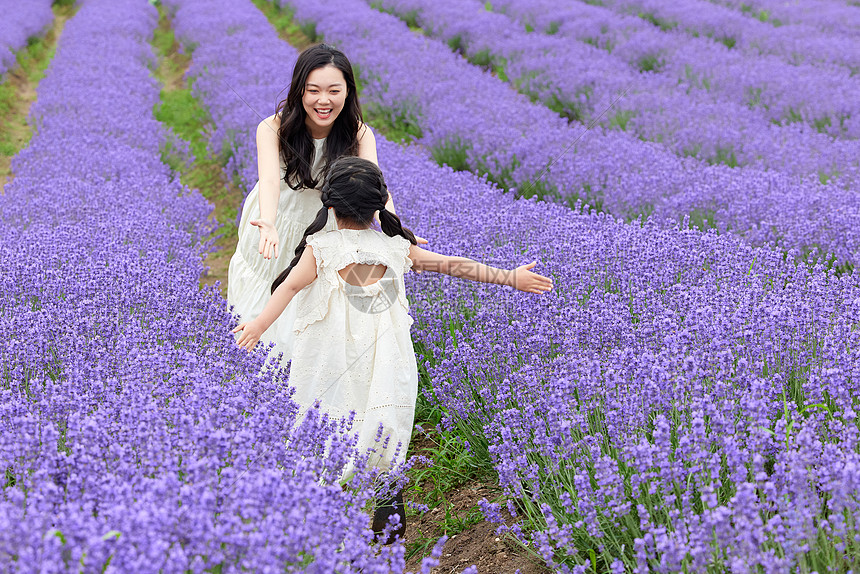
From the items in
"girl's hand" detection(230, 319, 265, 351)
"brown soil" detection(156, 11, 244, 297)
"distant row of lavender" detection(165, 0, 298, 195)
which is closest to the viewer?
"girl's hand" detection(230, 319, 265, 351)

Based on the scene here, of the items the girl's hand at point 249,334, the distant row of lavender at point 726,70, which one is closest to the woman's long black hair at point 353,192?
the girl's hand at point 249,334

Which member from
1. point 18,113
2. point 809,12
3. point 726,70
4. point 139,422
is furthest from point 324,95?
point 809,12

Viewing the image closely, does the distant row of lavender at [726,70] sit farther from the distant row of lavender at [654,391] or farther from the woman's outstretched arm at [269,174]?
the woman's outstretched arm at [269,174]

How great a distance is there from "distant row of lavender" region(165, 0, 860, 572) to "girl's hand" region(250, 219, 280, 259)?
691 millimetres

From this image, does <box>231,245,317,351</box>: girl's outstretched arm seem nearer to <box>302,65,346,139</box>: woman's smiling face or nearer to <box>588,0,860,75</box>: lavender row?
<box>302,65,346,139</box>: woman's smiling face

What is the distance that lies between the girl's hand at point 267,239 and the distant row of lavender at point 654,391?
691 mm

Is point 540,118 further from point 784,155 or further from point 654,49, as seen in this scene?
point 654,49

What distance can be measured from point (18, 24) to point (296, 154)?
13.0 m

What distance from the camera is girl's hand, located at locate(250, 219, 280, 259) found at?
7.97 ft

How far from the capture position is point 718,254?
3.14 m

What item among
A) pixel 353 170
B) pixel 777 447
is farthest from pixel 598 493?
pixel 353 170

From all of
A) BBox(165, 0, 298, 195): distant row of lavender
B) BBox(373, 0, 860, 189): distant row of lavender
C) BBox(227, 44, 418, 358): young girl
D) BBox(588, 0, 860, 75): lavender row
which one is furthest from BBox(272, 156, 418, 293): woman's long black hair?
BBox(588, 0, 860, 75): lavender row

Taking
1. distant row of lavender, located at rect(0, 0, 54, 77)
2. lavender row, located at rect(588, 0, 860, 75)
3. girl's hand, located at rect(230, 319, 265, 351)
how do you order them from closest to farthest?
girl's hand, located at rect(230, 319, 265, 351), lavender row, located at rect(588, 0, 860, 75), distant row of lavender, located at rect(0, 0, 54, 77)

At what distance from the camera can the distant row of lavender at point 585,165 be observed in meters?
3.82
